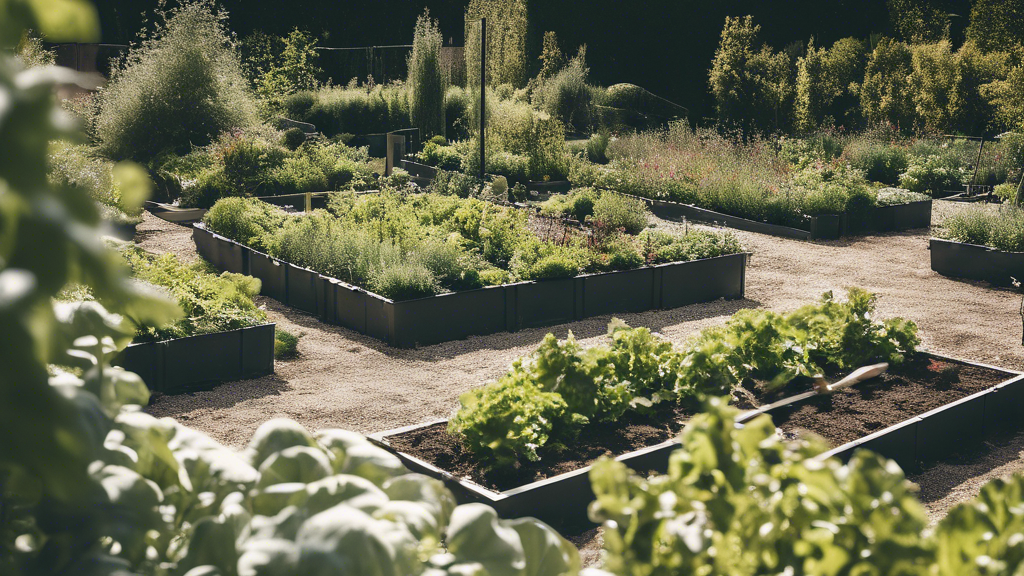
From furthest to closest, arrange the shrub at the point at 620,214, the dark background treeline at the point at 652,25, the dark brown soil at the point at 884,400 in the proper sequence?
1. the dark background treeline at the point at 652,25
2. the shrub at the point at 620,214
3. the dark brown soil at the point at 884,400

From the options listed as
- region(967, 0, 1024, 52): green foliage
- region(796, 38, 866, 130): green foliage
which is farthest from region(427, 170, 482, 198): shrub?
region(967, 0, 1024, 52): green foliage

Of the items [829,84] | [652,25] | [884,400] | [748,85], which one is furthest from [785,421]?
[652,25]

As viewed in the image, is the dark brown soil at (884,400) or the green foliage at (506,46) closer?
the dark brown soil at (884,400)

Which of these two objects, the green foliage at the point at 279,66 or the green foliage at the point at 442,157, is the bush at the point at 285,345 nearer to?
the green foliage at the point at 442,157


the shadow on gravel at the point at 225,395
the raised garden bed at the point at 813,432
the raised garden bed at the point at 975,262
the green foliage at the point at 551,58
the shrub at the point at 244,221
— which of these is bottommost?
the shadow on gravel at the point at 225,395

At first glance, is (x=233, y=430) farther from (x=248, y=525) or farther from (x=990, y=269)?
(x=990, y=269)

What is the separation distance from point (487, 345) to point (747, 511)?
20.5ft

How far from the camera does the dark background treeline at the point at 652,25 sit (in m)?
27.9

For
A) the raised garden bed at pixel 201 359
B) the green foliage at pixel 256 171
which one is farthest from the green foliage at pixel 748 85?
the raised garden bed at pixel 201 359

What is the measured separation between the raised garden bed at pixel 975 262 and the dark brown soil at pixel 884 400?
13.2 ft

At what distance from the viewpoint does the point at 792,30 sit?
93.0 ft

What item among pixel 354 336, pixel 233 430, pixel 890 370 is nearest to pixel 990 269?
pixel 890 370

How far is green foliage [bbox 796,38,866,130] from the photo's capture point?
61.7 ft

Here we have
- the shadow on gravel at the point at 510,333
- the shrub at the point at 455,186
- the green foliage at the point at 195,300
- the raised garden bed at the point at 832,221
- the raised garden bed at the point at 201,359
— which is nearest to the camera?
the raised garden bed at the point at 201,359
